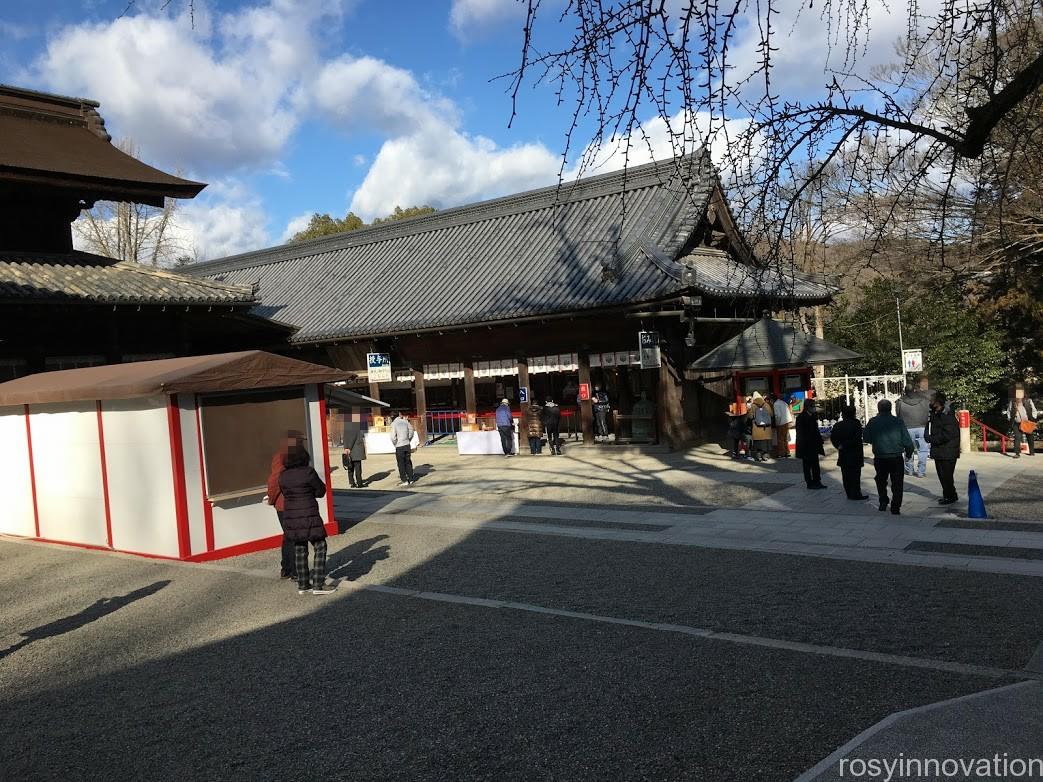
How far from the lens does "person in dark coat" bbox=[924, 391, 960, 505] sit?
11523 mm

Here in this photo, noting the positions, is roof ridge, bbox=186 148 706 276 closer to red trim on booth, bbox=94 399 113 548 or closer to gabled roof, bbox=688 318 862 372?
gabled roof, bbox=688 318 862 372

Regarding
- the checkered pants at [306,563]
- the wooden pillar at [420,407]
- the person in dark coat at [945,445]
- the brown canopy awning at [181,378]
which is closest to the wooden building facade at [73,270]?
the brown canopy awning at [181,378]

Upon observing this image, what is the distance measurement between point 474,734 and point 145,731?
2249 millimetres

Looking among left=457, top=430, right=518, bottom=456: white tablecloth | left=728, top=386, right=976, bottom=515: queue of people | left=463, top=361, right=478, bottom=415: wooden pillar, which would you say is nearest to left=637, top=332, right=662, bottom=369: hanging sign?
left=728, top=386, right=976, bottom=515: queue of people

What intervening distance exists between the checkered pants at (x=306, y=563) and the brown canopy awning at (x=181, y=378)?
286 centimetres

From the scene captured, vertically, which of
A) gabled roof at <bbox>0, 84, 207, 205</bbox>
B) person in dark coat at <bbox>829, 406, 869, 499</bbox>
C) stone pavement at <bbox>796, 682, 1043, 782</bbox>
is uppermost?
gabled roof at <bbox>0, 84, 207, 205</bbox>

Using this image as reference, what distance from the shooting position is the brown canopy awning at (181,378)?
10.2m

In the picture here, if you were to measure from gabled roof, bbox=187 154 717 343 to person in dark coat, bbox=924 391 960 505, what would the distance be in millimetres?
7957

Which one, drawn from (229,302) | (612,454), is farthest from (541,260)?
(229,302)

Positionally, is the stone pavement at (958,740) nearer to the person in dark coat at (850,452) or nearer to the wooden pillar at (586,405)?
the person in dark coat at (850,452)

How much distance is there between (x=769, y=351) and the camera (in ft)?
60.4

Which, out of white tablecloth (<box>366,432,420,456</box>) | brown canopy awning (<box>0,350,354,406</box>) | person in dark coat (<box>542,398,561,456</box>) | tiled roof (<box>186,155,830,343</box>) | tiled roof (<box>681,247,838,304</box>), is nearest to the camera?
brown canopy awning (<box>0,350,354,406</box>)

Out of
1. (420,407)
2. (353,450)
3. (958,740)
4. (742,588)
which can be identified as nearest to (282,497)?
(742,588)

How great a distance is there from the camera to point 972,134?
435cm
